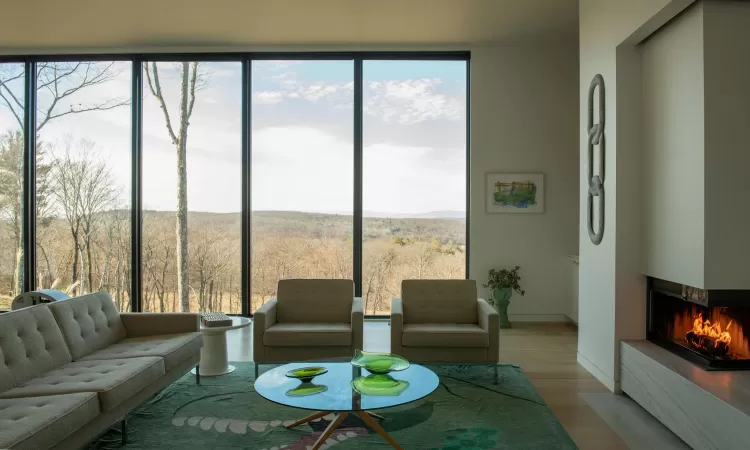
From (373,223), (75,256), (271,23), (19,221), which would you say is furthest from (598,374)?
(19,221)

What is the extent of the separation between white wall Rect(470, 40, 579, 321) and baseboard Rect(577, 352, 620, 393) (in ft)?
6.50

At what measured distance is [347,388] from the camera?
3035mm

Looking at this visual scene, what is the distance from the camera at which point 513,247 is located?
6.75 meters

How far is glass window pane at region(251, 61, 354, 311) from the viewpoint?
6.84 metres

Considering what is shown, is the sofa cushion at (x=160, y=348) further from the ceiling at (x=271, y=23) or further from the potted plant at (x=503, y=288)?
the potted plant at (x=503, y=288)

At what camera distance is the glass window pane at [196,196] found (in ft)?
22.4

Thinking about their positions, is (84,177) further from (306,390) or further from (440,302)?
(306,390)

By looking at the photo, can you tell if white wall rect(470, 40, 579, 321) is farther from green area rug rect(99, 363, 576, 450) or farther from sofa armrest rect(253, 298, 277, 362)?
sofa armrest rect(253, 298, 277, 362)

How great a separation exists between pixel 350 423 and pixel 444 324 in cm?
152

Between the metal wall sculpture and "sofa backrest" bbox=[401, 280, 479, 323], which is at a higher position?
the metal wall sculpture

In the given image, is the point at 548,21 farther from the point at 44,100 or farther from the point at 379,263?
the point at 44,100

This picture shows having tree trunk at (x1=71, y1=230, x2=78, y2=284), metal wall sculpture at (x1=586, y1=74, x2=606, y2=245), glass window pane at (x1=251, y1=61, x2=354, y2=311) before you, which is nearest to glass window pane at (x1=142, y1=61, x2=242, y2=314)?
glass window pane at (x1=251, y1=61, x2=354, y2=311)

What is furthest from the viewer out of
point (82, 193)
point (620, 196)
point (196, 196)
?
point (82, 193)

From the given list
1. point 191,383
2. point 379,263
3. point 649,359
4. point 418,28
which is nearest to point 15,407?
point 191,383
